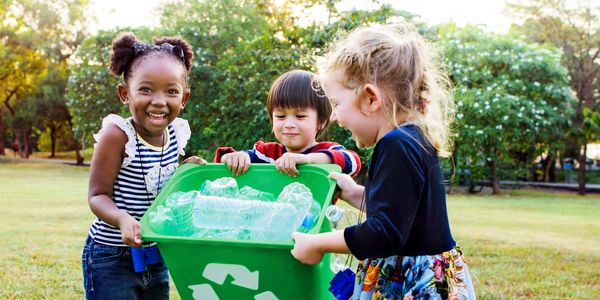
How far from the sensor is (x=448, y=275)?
6.26 ft

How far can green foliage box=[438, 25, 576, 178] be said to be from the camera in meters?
14.2

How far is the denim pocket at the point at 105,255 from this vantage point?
228 cm

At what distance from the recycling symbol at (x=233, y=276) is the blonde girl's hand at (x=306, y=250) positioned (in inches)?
6.9

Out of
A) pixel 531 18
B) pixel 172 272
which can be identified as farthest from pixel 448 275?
pixel 531 18

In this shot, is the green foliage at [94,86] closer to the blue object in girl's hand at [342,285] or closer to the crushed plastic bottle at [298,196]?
the crushed plastic bottle at [298,196]

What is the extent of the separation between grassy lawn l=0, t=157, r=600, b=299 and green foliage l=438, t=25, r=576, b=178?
10.1 feet

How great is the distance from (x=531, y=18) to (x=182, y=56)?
1910 centimetres

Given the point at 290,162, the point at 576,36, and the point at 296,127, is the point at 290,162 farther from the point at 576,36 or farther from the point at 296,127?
the point at 576,36

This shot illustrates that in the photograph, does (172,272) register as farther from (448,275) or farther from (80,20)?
(80,20)

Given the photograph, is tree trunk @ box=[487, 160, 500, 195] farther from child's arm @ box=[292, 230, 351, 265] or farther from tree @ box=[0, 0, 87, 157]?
tree @ box=[0, 0, 87, 157]

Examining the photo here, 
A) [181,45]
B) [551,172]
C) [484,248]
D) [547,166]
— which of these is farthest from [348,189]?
[551,172]

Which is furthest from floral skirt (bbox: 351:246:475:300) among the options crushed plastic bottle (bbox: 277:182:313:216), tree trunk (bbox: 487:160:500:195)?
tree trunk (bbox: 487:160:500:195)

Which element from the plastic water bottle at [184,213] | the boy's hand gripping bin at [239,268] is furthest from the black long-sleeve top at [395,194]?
the plastic water bottle at [184,213]

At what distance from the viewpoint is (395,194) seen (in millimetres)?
1706
